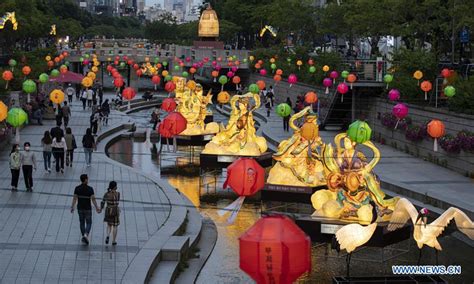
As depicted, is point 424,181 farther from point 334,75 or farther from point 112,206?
point 334,75

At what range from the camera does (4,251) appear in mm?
17875

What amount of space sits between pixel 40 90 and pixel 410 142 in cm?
2154

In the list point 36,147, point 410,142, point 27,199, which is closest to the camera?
point 27,199

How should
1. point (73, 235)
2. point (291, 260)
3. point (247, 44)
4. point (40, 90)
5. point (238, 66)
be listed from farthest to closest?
1. point (247, 44)
2. point (238, 66)
3. point (40, 90)
4. point (73, 235)
5. point (291, 260)

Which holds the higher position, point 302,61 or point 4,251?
point 302,61

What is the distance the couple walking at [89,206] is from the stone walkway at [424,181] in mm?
8859

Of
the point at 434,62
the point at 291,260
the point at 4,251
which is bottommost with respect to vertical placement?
the point at 4,251

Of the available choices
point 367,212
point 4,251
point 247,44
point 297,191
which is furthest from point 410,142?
point 247,44

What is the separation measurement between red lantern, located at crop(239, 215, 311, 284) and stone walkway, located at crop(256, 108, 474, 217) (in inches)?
415

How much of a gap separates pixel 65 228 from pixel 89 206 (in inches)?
71.4

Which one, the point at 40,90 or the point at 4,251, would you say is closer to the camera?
the point at 4,251

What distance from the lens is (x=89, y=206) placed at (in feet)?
60.6

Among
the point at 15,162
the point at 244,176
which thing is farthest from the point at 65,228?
the point at 244,176

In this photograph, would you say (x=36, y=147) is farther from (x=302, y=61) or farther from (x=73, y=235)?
(x=302, y=61)
